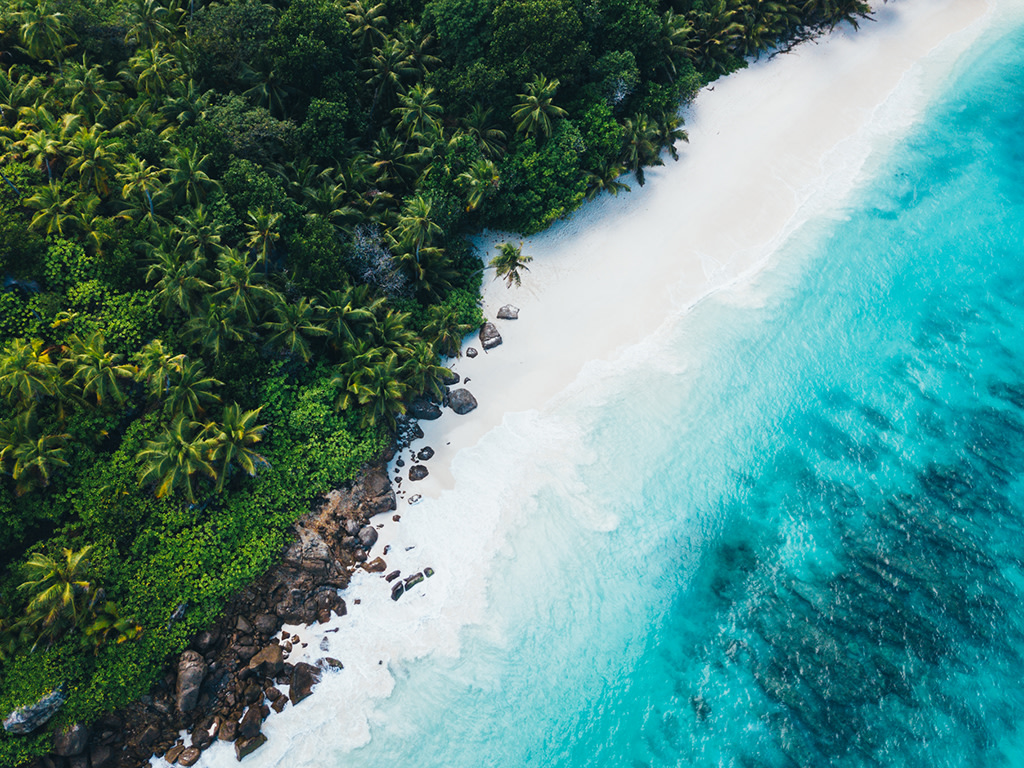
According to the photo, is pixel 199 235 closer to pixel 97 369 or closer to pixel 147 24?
pixel 97 369

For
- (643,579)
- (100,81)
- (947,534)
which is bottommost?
(947,534)

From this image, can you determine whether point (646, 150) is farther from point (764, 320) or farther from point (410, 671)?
point (410, 671)

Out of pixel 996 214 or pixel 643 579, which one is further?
pixel 996 214

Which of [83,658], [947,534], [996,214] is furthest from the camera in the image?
[996,214]

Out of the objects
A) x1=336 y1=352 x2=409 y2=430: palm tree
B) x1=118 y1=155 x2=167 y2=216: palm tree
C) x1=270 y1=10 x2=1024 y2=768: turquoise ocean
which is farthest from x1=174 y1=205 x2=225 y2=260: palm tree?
x1=270 y1=10 x2=1024 y2=768: turquoise ocean

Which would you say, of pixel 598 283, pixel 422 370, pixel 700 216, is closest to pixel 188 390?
pixel 422 370

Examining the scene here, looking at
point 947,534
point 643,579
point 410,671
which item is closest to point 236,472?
point 410,671

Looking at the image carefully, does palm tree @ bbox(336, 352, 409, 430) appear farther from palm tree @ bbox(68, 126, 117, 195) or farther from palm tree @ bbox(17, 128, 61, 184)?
palm tree @ bbox(17, 128, 61, 184)
